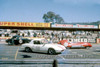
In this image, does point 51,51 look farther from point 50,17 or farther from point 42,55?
point 50,17

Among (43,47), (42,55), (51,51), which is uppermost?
(43,47)

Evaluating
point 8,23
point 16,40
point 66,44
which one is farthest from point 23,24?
point 66,44

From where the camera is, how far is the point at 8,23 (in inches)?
1141

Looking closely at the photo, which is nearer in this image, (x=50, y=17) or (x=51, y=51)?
(x=51, y=51)

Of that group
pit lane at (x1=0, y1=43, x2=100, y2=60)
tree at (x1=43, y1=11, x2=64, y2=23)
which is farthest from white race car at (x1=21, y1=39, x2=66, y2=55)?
tree at (x1=43, y1=11, x2=64, y2=23)

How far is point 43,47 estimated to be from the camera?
12.5 meters

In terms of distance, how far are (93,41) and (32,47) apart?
22223 mm

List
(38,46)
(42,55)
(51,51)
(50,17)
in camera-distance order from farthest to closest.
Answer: (50,17)
(38,46)
(51,51)
(42,55)

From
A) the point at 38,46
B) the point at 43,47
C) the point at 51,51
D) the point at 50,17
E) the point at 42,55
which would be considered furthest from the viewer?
the point at 50,17

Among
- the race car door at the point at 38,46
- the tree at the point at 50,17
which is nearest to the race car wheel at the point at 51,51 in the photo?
the race car door at the point at 38,46

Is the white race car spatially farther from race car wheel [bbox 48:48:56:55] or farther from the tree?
the tree

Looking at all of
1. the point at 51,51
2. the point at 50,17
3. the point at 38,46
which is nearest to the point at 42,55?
the point at 51,51

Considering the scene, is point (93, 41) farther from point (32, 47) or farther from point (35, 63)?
point (35, 63)

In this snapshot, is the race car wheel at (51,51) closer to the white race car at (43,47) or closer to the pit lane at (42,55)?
the white race car at (43,47)
